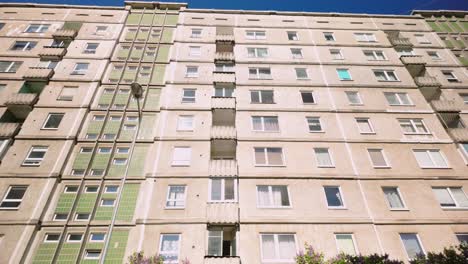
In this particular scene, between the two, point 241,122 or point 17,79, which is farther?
point 17,79

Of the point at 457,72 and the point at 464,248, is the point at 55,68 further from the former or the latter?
the point at 457,72

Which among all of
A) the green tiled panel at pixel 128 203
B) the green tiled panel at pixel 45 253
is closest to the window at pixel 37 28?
the green tiled panel at pixel 128 203

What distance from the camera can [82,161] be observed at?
20.7 metres

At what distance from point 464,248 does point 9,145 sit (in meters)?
28.1

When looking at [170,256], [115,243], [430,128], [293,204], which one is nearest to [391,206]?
[293,204]

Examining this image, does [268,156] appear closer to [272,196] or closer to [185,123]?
[272,196]

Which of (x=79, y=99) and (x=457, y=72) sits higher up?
(x=457, y=72)

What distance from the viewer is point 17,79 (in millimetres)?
24562

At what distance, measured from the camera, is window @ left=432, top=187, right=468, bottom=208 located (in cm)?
1883

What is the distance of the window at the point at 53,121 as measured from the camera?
22109mm

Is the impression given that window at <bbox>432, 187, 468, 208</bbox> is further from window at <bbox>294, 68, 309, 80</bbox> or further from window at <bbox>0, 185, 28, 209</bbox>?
window at <bbox>0, 185, 28, 209</bbox>

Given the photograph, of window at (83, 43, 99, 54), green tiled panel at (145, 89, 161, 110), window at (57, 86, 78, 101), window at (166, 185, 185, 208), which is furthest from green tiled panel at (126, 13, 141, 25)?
window at (166, 185, 185, 208)

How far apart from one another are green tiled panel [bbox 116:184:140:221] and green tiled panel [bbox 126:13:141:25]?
19857mm

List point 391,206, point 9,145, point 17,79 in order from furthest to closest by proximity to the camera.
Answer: point 17,79, point 9,145, point 391,206
